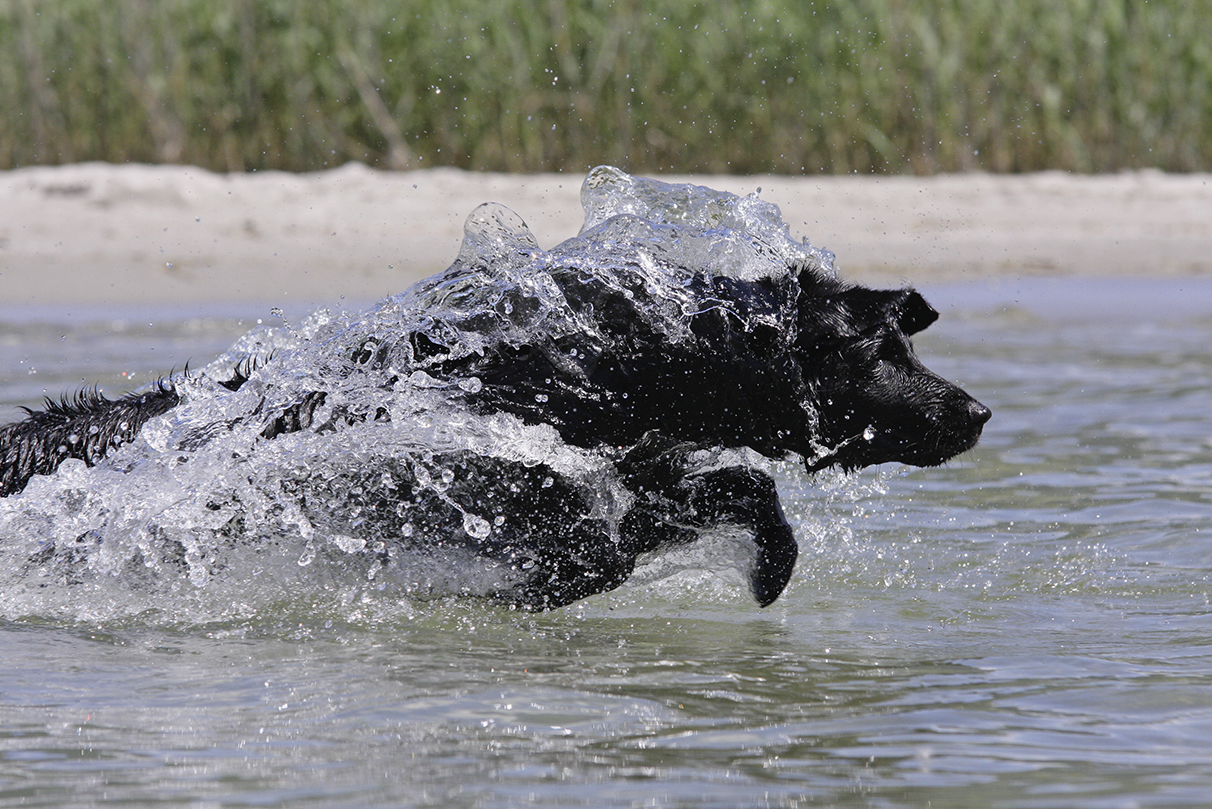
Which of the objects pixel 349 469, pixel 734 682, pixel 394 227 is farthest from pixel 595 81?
pixel 734 682

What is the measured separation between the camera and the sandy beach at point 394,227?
10914 mm

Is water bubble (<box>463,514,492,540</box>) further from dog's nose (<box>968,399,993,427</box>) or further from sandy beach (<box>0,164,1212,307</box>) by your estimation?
sandy beach (<box>0,164,1212,307</box>)

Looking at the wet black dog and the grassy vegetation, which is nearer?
the wet black dog

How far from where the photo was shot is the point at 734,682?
140 inches

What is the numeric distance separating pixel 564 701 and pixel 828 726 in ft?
1.88

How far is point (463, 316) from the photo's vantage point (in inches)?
163

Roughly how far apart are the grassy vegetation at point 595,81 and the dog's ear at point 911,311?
9.58 metres

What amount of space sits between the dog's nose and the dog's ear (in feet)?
0.84

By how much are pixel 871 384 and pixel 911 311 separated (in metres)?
0.23

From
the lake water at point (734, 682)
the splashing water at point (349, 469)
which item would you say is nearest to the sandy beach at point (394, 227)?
the lake water at point (734, 682)

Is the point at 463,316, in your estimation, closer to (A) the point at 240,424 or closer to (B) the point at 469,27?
(A) the point at 240,424

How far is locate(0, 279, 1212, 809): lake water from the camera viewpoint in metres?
2.88

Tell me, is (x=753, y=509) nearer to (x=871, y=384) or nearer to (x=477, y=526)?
(x=871, y=384)

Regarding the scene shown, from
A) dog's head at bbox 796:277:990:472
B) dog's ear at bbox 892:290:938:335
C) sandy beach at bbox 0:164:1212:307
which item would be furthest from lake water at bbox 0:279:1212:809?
sandy beach at bbox 0:164:1212:307
